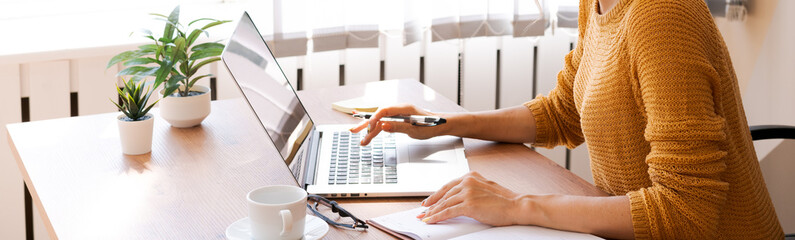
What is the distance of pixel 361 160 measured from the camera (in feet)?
4.48

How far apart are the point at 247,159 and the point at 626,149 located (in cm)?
62

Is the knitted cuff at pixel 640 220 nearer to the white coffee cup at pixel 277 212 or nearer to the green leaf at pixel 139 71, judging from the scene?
the white coffee cup at pixel 277 212

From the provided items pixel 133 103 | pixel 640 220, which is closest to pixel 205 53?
pixel 133 103

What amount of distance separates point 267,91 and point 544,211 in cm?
49

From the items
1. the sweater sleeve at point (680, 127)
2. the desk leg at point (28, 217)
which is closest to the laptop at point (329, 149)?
the sweater sleeve at point (680, 127)

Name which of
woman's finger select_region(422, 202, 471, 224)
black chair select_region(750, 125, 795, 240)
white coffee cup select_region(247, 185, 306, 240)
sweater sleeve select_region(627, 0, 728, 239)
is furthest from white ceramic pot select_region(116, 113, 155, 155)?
black chair select_region(750, 125, 795, 240)

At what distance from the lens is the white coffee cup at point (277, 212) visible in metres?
0.99

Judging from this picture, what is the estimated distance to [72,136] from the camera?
1.54 metres

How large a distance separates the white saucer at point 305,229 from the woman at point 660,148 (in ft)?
0.46

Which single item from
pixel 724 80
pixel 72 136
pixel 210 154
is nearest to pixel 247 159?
pixel 210 154

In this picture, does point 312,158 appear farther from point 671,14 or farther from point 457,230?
point 671,14

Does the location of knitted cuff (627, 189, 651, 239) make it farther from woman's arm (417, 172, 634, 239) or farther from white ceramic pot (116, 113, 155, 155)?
white ceramic pot (116, 113, 155, 155)

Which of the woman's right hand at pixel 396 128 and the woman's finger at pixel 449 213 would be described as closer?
the woman's finger at pixel 449 213

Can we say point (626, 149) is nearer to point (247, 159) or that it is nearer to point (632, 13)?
point (632, 13)
